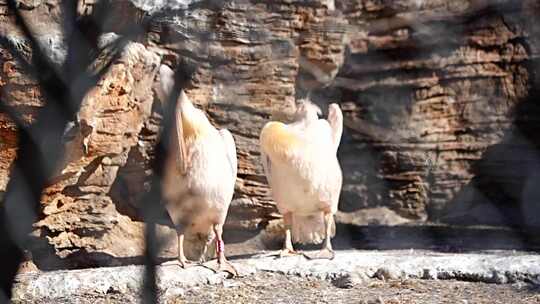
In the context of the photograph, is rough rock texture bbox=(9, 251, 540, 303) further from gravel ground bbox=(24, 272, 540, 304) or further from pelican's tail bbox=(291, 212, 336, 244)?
pelican's tail bbox=(291, 212, 336, 244)

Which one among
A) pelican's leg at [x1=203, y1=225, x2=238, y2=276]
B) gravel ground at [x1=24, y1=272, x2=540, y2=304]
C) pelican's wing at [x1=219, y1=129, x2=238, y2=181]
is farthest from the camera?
pelican's wing at [x1=219, y1=129, x2=238, y2=181]

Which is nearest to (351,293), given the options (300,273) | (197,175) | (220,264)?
(300,273)

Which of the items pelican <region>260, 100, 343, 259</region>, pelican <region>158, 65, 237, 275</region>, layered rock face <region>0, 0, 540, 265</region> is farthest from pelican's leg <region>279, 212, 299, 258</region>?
layered rock face <region>0, 0, 540, 265</region>

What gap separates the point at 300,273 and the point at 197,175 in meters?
0.31

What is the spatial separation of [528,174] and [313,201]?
1.17 meters

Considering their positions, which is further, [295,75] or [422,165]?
[422,165]

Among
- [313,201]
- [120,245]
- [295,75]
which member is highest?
[295,75]

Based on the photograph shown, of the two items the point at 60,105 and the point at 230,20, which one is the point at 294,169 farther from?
the point at 60,105

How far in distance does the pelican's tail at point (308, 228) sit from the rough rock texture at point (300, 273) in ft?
0.71

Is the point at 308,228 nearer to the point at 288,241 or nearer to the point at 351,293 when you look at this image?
the point at 288,241

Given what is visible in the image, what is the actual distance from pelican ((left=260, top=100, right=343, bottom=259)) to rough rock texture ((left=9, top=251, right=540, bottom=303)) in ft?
0.36

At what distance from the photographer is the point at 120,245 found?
2637mm

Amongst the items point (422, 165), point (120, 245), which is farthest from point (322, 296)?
point (422, 165)

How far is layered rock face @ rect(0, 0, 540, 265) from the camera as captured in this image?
2430 millimetres
